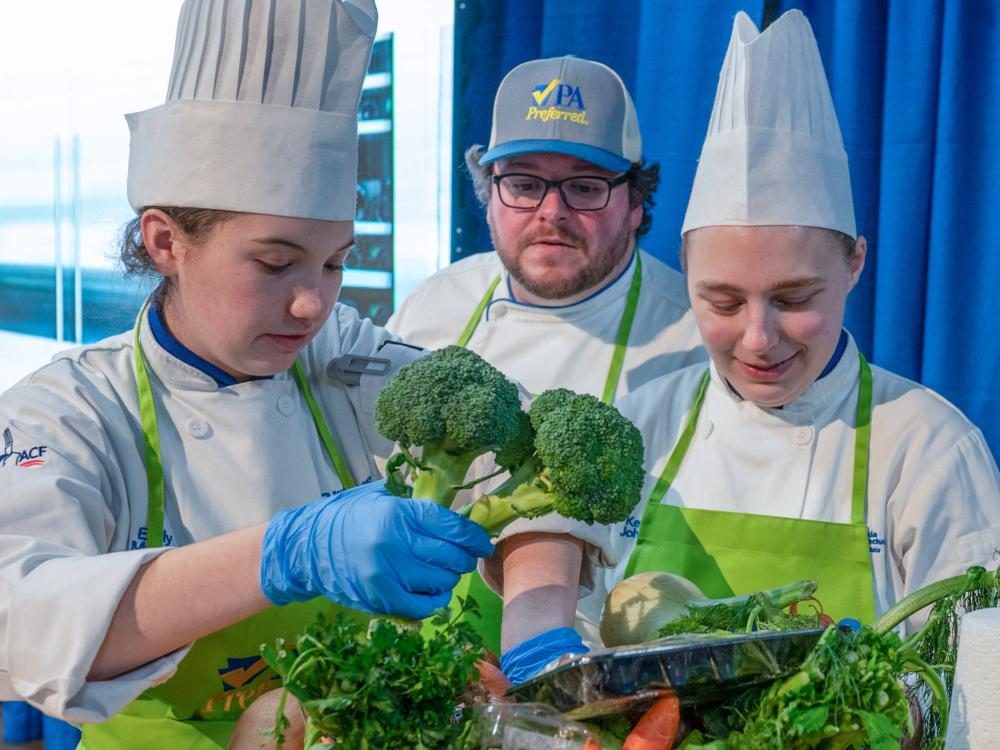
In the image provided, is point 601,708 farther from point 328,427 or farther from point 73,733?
point 73,733

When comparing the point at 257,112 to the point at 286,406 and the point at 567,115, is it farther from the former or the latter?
the point at 567,115

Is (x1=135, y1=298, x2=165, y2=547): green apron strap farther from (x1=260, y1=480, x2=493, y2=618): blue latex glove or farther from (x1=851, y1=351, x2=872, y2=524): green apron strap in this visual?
(x1=851, y1=351, x2=872, y2=524): green apron strap

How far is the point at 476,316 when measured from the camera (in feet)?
7.91

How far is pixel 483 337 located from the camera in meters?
2.38

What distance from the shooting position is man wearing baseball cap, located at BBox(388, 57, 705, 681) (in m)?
2.21

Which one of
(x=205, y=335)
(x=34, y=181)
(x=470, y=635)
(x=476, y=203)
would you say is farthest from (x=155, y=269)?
(x=34, y=181)

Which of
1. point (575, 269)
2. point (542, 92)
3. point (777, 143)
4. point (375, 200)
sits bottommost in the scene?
point (575, 269)

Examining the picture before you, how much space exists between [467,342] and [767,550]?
3.08 feet

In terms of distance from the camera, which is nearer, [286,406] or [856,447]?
[286,406]

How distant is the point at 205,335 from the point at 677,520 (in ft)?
2.64

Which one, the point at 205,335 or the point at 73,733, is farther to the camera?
the point at 73,733

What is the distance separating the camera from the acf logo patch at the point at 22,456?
1255mm

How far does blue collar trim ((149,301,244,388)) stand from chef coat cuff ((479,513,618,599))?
43 cm

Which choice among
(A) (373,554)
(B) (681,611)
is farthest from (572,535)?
(A) (373,554)
